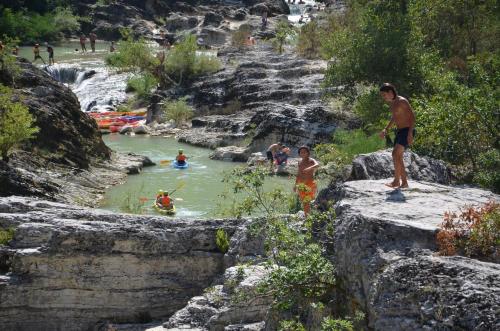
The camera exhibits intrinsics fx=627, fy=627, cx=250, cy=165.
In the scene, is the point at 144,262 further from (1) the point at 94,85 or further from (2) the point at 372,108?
(1) the point at 94,85

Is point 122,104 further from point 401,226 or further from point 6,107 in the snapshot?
point 401,226

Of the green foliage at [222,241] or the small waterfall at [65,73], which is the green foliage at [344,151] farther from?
the small waterfall at [65,73]

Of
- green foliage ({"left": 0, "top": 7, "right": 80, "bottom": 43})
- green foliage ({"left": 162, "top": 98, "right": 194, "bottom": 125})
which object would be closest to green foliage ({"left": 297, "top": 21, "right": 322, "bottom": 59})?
green foliage ({"left": 162, "top": 98, "right": 194, "bottom": 125})

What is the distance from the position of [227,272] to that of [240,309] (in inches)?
31.3

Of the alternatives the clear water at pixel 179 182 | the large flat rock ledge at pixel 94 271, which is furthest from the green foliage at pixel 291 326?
the clear water at pixel 179 182

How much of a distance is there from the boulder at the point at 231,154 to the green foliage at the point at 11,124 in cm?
853

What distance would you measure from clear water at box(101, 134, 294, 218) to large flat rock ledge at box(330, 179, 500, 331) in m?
6.22

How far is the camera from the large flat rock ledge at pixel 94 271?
9031 millimetres

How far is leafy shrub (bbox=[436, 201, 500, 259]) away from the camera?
5.75 metres

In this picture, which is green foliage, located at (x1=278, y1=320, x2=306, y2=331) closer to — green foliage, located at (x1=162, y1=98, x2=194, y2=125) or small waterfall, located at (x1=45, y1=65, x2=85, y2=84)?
green foliage, located at (x1=162, y1=98, x2=194, y2=125)

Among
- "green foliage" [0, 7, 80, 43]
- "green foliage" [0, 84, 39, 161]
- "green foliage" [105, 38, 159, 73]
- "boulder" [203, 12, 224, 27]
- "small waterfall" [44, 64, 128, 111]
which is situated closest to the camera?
"green foliage" [0, 84, 39, 161]

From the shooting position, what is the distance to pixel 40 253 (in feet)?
29.6

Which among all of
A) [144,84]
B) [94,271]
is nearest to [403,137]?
[94,271]

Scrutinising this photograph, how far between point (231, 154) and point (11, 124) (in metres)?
9.26
